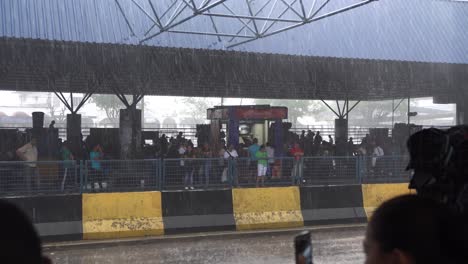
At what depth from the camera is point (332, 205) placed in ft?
41.4

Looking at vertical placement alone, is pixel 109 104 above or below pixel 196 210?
above

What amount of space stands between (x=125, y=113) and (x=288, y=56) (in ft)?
19.7

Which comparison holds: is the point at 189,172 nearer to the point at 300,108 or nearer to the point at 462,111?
the point at 462,111

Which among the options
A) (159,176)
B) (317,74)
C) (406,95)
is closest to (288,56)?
(317,74)

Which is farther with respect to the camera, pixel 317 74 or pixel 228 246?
pixel 317 74

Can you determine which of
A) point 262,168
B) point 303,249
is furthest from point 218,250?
point 303,249

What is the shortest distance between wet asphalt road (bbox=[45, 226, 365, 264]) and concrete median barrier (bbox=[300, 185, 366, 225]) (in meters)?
1.02

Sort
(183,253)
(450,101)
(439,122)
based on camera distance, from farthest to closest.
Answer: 1. (439,122)
2. (450,101)
3. (183,253)

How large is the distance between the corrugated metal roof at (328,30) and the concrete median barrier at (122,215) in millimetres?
5842

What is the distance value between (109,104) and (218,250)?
192 feet

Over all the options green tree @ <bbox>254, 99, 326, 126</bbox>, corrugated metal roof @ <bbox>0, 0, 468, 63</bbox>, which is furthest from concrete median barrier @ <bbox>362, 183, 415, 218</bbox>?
green tree @ <bbox>254, 99, 326, 126</bbox>

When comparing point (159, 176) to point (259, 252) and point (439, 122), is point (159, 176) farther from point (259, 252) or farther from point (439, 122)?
point (439, 122)

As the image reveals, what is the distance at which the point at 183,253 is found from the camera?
937cm

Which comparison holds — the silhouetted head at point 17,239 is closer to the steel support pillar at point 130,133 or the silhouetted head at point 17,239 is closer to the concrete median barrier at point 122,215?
the concrete median barrier at point 122,215
